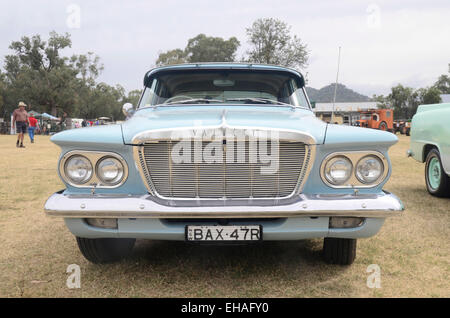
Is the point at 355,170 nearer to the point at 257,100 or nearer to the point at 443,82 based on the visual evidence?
the point at 257,100

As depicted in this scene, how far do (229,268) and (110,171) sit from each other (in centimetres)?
116

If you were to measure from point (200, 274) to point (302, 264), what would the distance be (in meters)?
0.82

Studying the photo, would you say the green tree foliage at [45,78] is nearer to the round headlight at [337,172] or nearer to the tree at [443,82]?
the round headlight at [337,172]

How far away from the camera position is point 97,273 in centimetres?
290

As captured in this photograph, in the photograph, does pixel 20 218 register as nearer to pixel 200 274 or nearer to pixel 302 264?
pixel 200 274

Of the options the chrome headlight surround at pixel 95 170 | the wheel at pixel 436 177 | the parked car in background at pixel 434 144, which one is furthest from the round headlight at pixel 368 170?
the wheel at pixel 436 177

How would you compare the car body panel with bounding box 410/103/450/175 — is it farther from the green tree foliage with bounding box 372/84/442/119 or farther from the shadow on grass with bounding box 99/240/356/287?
the green tree foliage with bounding box 372/84/442/119

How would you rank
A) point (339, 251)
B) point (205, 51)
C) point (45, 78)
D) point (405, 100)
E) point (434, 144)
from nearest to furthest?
point (339, 251) < point (434, 144) < point (45, 78) < point (205, 51) < point (405, 100)

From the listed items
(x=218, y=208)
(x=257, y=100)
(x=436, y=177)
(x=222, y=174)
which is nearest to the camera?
(x=218, y=208)

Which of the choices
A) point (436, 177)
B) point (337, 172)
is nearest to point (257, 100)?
point (337, 172)

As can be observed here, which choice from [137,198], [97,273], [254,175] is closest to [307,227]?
[254,175]

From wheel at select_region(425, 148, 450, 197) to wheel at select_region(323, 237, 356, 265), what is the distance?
10.9 feet

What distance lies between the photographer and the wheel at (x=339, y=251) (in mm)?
2918

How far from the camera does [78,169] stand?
262 cm
